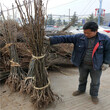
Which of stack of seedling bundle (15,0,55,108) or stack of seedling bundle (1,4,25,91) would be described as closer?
stack of seedling bundle (15,0,55,108)

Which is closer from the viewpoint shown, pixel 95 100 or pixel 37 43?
pixel 37 43

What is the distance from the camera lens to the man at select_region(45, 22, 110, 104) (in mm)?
1656

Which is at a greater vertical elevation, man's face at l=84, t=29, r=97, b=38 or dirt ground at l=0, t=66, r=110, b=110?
man's face at l=84, t=29, r=97, b=38

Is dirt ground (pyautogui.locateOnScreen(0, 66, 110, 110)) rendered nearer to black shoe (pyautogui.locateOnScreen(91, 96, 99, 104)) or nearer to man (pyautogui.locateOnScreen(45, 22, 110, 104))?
black shoe (pyautogui.locateOnScreen(91, 96, 99, 104))

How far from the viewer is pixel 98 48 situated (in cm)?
167

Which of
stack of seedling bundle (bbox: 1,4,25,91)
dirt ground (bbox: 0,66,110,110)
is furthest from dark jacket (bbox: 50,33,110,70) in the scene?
stack of seedling bundle (bbox: 1,4,25,91)

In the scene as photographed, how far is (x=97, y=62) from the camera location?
5.64ft

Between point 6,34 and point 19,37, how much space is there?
0.93 m

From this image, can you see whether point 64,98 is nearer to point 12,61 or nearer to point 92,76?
point 92,76

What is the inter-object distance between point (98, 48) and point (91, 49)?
0.39 feet

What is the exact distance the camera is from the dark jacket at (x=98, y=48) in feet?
5.45

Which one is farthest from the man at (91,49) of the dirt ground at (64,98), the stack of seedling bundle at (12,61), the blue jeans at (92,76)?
the stack of seedling bundle at (12,61)

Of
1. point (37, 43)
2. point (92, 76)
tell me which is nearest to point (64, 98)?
point (92, 76)

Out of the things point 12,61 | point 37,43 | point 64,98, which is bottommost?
point 64,98
